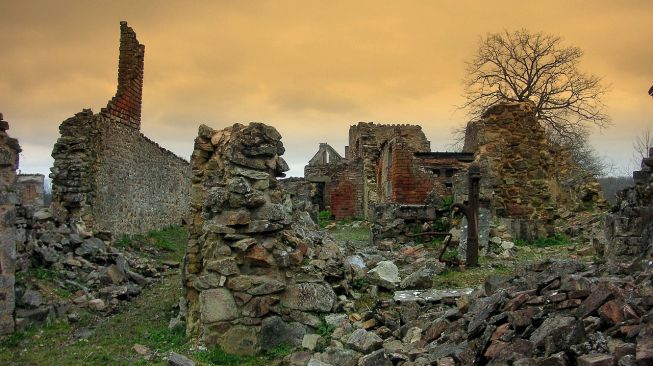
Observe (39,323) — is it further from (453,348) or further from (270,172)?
(453,348)

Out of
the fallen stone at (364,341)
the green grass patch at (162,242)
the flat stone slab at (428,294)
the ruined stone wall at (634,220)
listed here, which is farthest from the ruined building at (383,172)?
the fallen stone at (364,341)

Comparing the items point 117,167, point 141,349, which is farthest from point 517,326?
point 117,167

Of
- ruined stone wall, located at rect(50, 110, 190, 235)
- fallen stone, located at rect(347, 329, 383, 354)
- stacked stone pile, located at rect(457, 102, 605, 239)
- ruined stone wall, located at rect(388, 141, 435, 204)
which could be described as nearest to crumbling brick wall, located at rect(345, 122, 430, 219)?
ruined stone wall, located at rect(388, 141, 435, 204)

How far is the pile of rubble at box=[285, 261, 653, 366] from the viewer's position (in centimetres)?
387

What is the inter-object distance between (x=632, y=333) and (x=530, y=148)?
10552mm

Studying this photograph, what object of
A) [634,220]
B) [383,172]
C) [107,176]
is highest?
[383,172]

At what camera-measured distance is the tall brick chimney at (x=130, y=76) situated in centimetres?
1670

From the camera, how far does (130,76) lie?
1711cm

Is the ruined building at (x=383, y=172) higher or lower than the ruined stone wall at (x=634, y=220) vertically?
higher

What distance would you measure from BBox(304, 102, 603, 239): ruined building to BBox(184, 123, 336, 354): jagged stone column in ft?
19.4

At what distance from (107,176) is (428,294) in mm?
10841

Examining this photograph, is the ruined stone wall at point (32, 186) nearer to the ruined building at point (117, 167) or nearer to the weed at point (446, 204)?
the ruined building at point (117, 167)

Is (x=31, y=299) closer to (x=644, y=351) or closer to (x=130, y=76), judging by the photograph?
(x=644, y=351)

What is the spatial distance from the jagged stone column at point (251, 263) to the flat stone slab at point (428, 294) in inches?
35.2
